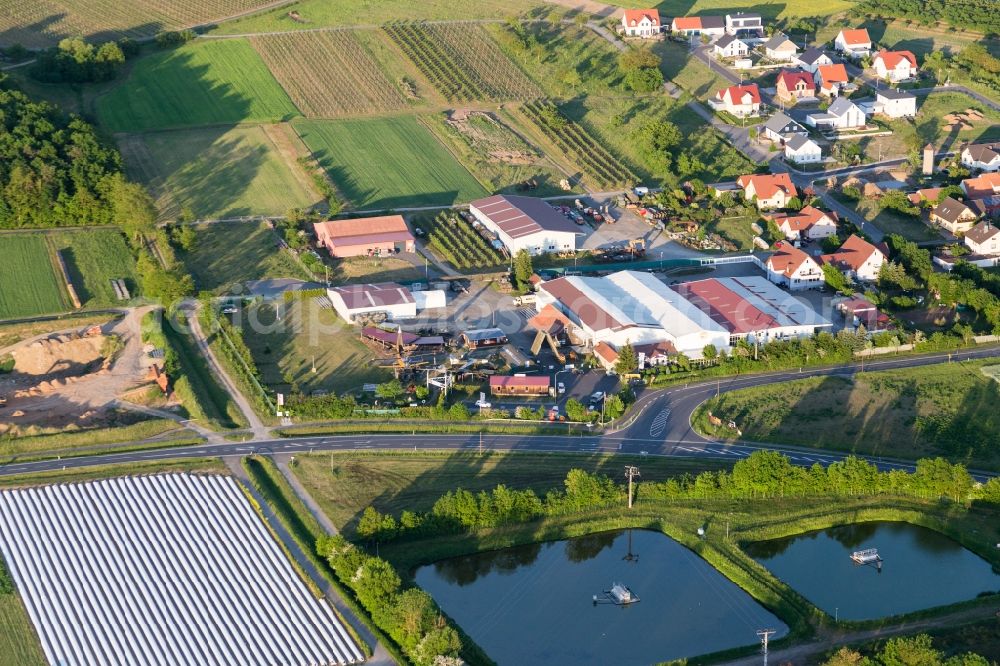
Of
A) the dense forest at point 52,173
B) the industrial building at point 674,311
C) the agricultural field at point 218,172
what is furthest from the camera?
the agricultural field at point 218,172

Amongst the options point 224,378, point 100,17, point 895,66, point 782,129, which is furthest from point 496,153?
point 100,17

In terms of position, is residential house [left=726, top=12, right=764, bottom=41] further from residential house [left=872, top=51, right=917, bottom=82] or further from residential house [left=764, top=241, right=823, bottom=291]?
residential house [left=764, top=241, right=823, bottom=291]

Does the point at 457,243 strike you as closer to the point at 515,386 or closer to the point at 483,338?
the point at 483,338

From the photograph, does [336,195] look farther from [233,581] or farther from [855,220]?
[233,581]

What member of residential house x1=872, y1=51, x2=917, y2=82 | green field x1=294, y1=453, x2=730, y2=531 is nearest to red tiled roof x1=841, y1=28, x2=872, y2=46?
residential house x1=872, y1=51, x2=917, y2=82

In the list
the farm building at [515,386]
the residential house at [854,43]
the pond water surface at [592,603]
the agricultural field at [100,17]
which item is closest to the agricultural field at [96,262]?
the farm building at [515,386]

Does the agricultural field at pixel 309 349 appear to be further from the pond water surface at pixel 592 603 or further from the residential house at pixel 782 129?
the residential house at pixel 782 129

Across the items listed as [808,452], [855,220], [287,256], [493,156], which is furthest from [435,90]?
[808,452]
